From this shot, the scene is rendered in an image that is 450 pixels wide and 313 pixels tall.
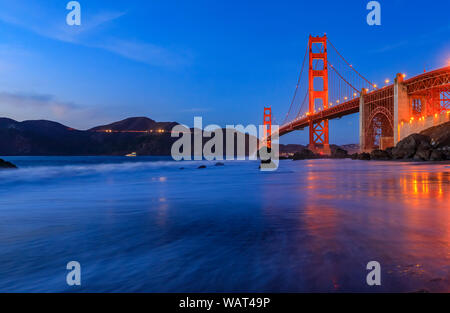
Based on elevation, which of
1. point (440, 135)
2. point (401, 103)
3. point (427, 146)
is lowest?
point (427, 146)

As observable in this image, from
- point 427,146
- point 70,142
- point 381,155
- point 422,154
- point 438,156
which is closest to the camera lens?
point 438,156

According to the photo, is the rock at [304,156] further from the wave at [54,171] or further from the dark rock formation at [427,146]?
the wave at [54,171]

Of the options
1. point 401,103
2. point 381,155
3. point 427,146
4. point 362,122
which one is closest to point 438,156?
point 427,146

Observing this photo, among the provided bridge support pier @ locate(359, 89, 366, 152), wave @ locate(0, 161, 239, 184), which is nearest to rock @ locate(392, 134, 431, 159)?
bridge support pier @ locate(359, 89, 366, 152)

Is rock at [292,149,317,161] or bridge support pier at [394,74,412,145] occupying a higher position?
bridge support pier at [394,74,412,145]

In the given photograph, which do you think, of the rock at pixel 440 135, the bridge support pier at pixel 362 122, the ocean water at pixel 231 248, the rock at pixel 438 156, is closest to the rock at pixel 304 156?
the bridge support pier at pixel 362 122

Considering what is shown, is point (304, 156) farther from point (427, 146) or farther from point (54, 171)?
point (54, 171)

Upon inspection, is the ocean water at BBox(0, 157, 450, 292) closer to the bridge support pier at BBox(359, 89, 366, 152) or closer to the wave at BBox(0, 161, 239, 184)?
the wave at BBox(0, 161, 239, 184)
